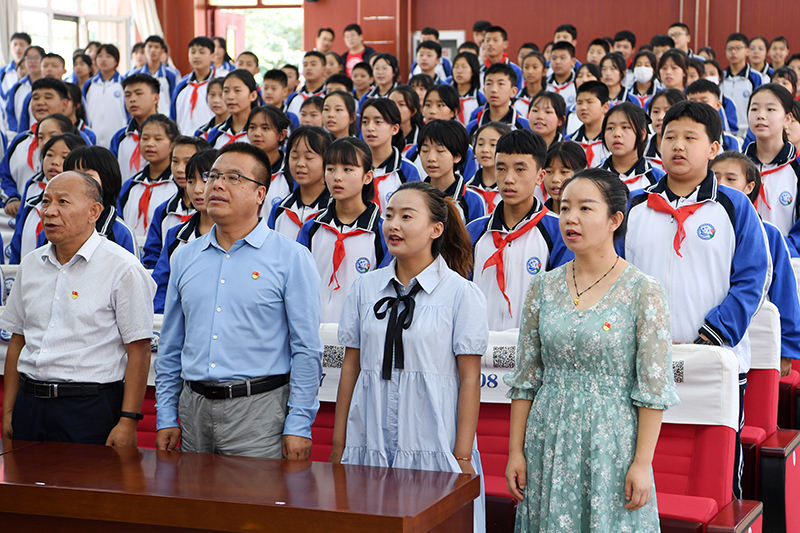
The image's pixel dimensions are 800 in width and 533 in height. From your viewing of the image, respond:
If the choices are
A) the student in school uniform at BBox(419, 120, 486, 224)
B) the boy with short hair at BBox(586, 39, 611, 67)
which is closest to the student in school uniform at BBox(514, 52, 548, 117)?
the boy with short hair at BBox(586, 39, 611, 67)

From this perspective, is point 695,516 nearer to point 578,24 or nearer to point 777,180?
point 777,180

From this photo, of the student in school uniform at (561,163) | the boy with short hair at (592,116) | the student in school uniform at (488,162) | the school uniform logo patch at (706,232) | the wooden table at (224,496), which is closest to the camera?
the wooden table at (224,496)

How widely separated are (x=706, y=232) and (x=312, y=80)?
22.4 ft

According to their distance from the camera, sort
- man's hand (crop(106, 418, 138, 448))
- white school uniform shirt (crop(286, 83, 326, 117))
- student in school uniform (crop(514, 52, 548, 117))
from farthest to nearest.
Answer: white school uniform shirt (crop(286, 83, 326, 117)) → student in school uniform (crop(514, 52, 548, 117)) → man's hand (crop(106, 418, 138, 448))

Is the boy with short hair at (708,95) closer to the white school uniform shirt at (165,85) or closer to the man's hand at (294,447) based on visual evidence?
the man's hand at (294,447)

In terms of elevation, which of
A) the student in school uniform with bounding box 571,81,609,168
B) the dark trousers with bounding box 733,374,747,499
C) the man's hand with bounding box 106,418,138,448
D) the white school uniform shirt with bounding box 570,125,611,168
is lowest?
the dark trousers with bounding box 733,374,747,499

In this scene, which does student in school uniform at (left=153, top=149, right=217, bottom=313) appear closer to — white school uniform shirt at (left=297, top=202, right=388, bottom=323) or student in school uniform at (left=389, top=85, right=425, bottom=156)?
white school uniform shirt at (left=297, top=202, right=388, bottom=323)

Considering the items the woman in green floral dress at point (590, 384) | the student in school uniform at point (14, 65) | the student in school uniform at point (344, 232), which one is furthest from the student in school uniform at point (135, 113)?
the woman in green floral dress at point (590, 384)

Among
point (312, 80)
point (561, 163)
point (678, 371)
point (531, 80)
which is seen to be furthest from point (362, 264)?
point (312, 80)

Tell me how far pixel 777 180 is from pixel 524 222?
2.24 meters

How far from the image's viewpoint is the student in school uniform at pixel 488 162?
16.6ft

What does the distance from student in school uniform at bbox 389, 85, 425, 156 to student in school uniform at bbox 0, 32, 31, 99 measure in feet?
20.4

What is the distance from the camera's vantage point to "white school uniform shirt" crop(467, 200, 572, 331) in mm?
3713

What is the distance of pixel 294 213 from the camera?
445 cm
